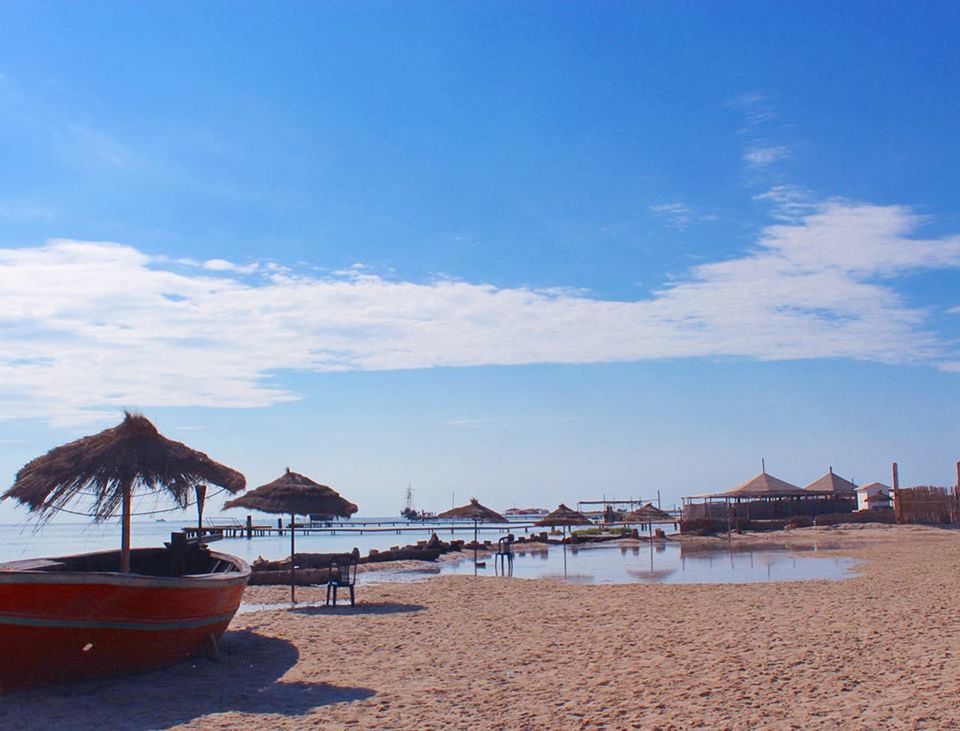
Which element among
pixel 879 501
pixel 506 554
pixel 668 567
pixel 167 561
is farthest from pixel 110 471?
pixel 879 501

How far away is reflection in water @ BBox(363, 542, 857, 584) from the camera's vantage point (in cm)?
1969

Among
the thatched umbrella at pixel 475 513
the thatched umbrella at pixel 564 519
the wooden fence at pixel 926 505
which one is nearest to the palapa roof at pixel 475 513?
the thatched umbrella at pixel 475 513

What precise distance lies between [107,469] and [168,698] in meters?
3.05

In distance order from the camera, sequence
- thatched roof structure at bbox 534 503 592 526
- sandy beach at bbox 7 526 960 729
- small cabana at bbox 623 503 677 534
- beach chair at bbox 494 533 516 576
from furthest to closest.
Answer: small cabana at bbox 623 503 677 534, thatched roof structure at bbox 534 503 592 526, beach chair at bbox 494 533 516 576, sandy beach at bbox 7 526 960 729

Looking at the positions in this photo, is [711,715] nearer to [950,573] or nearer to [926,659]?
[926,659]

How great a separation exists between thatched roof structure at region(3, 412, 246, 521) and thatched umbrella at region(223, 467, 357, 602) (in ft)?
13.3

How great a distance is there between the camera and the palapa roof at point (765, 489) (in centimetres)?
4544

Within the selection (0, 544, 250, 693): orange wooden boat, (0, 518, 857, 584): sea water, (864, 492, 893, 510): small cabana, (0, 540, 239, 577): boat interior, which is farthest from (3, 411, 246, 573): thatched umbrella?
(864, 492, 893, 510): small cabana

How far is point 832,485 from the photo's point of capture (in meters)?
47.7

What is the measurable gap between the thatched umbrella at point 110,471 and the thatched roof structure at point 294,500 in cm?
406

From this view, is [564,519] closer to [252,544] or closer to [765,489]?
[765,489]

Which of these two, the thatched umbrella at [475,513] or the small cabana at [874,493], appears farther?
the small cabana at [874,493]

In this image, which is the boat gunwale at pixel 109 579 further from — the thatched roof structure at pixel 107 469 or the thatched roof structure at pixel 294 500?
the thatched roof structure at pixel 294 500

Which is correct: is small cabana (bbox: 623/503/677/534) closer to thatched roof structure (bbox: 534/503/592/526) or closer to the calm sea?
thatched roof structure (bbox: 534/503/592/526)
